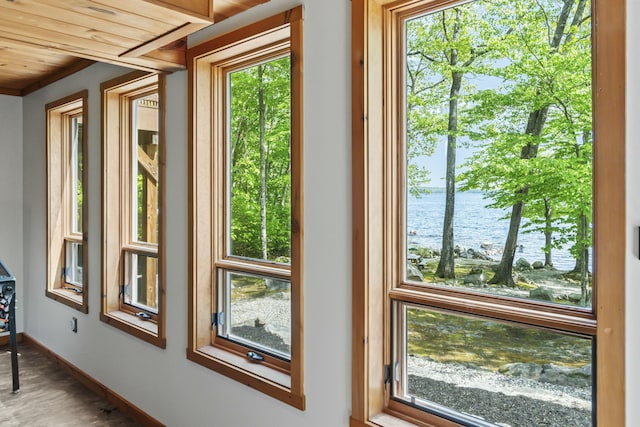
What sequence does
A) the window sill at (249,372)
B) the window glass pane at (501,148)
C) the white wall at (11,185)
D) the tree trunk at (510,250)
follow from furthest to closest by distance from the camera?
the white wall at (11,185) → the window sill at (249,372) → the tree trunk at (510,250) → the window glass pane at (501,148)

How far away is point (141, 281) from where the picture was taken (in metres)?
3.33

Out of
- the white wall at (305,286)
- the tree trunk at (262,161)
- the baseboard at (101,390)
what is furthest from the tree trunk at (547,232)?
the baseboard at (101,390)

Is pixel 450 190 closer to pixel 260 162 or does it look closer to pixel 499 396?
pixel 499 396

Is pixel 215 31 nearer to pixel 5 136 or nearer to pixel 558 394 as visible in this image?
pixel 558 394

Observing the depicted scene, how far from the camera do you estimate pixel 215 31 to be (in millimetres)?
2426

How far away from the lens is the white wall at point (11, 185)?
4.51 m

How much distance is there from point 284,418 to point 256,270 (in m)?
0.71

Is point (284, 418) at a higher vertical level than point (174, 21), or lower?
lower

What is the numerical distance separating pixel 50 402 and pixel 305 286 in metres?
2.50

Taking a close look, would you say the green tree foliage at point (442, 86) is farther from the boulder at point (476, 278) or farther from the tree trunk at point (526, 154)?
the tree trunk at point (526, 154)

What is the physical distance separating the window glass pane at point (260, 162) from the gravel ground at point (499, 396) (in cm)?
89

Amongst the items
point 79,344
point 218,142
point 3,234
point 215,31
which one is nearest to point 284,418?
point 218,142

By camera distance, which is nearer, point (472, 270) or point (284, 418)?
point (472, 270)

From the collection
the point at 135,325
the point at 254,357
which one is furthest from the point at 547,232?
the point at 135,325
